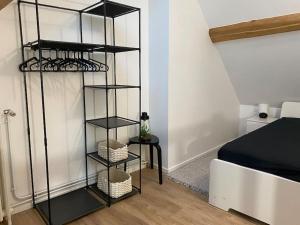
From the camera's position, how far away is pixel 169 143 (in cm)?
292

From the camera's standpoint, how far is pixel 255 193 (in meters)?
1.97

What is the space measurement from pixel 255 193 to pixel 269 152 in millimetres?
382

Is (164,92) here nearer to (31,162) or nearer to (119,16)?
(119,16)

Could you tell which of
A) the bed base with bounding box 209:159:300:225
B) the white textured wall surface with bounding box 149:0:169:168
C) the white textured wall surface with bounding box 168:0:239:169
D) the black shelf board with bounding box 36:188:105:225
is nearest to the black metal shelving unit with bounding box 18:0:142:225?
the black shelf board with bounding box 36:188:105:225

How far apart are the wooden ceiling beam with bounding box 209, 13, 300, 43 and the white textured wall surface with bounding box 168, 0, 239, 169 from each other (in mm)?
177

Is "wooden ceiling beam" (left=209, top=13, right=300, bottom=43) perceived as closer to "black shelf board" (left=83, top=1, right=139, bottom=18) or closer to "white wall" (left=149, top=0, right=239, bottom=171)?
"white wall" (left=149, top=0, right=239, bottom=171)

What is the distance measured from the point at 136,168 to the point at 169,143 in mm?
532

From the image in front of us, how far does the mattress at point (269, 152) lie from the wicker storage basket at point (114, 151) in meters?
0.91

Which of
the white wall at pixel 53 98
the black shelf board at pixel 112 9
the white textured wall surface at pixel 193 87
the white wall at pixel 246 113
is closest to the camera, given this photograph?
the white wall at pixel 53 98

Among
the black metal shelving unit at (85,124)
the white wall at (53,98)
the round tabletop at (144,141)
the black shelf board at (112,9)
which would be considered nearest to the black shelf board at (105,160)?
the black metal shelving unit at (85,124)

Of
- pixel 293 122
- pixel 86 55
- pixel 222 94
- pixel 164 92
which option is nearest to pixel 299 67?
pixel 293 122

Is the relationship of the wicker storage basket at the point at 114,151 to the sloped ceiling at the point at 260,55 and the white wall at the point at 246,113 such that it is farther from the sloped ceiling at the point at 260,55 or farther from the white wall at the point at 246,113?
the white wall at the point at 246,113

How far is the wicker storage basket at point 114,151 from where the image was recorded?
7.48 feet

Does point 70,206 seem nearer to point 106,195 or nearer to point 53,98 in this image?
point 106,195
